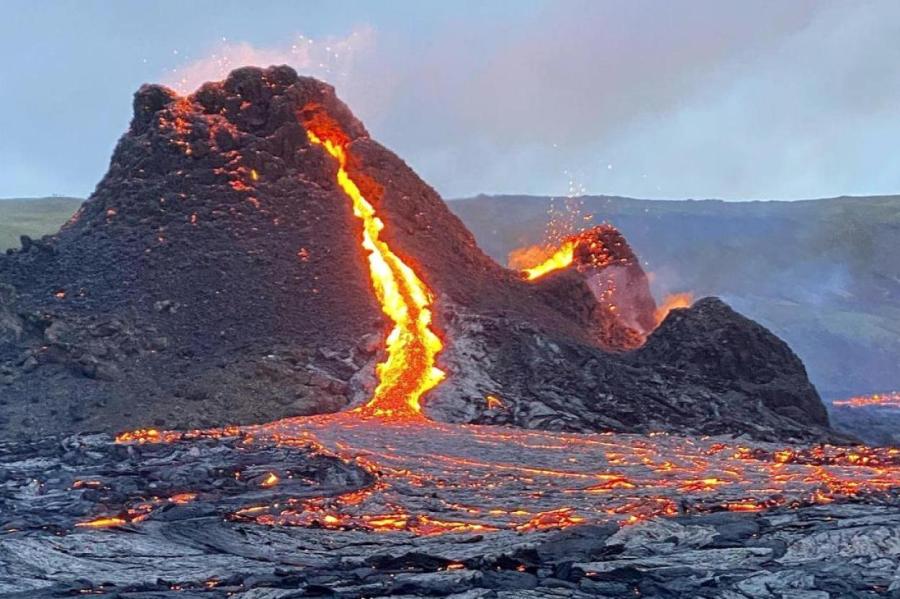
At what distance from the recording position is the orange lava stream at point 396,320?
36.2 meters

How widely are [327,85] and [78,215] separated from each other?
43.2ft

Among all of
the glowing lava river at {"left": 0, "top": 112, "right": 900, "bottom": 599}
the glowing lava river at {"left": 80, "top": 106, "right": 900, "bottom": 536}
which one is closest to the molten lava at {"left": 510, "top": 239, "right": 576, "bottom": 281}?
the glowing lava river at {"left": 80, "top": 106, "right": 900, "bottom": 536}

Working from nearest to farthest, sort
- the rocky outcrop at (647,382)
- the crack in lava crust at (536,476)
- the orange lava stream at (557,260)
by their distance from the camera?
the crack in lava crust at (536,476), the rocky outcrop at (647,382), the orange lava stream at (557,260)

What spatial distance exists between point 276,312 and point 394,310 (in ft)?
15.0

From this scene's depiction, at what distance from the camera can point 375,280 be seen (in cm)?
4434

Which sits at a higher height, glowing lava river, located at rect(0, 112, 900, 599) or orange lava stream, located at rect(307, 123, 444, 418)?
orange lava stream, located at rect(307, 123, 444, 418)

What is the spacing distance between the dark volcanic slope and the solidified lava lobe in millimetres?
497

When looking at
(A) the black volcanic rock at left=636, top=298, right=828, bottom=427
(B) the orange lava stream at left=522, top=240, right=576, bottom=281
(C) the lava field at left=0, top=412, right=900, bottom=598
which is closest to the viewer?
(C) the lava field at left=0, top=412, right=900, bottom=598

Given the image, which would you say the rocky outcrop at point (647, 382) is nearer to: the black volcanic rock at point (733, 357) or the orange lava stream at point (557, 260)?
the black volcanic rock at point (733, 357)

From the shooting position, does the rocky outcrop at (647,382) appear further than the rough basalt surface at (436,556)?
Yes

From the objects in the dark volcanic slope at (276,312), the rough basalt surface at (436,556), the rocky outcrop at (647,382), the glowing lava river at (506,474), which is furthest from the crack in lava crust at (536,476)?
the dark volcanic slope at (276,312)

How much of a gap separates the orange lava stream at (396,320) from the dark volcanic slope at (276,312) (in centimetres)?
54

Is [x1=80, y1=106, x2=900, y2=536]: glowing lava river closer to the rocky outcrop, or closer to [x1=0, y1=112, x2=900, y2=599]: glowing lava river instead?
[x1=0, y1=112, x2=900, y2=599]: glowing lava river

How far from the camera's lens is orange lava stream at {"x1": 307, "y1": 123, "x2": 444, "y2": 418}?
36.2 meters
